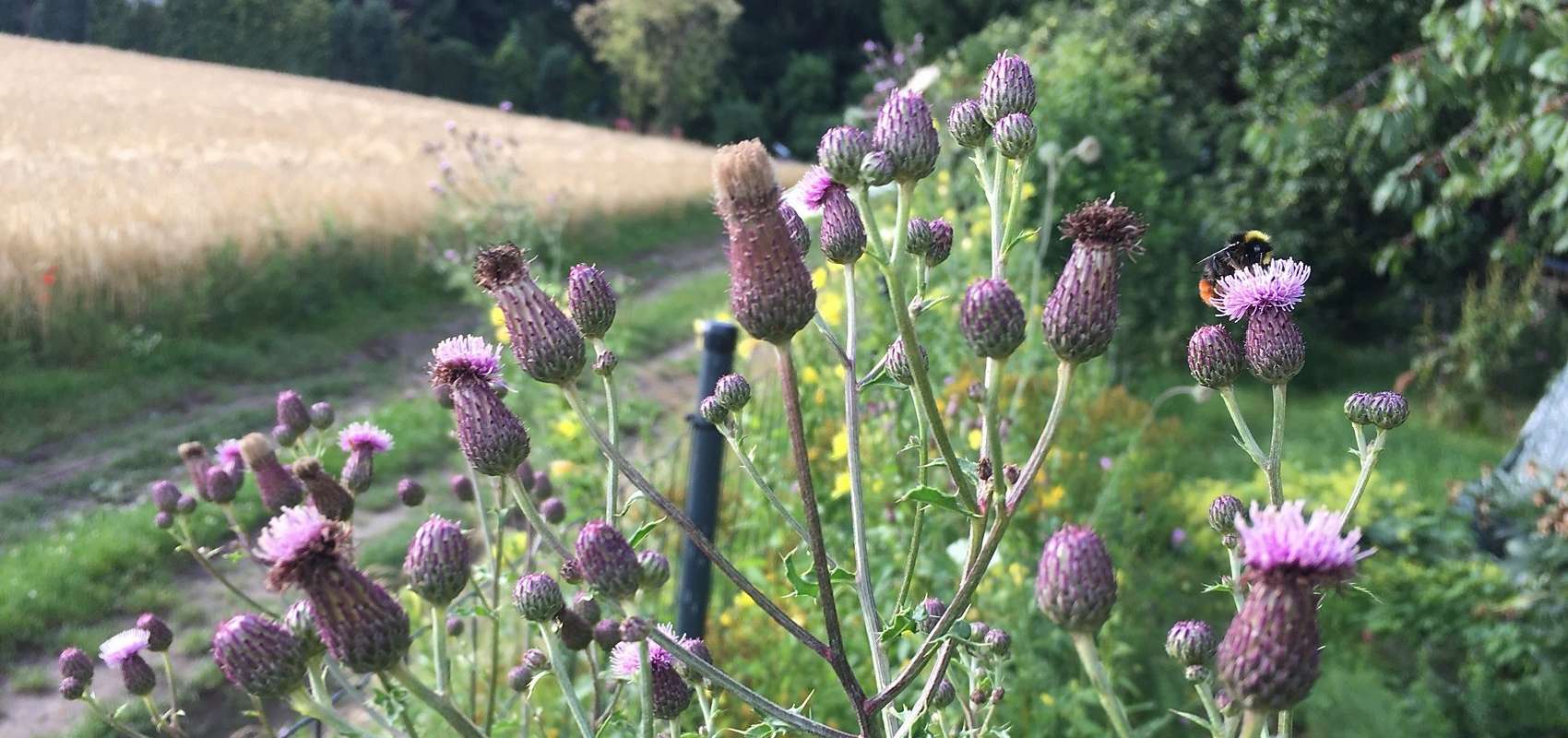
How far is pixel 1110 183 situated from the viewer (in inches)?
348

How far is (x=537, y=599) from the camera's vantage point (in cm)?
114

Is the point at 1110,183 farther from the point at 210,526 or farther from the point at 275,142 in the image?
the point at 275,142

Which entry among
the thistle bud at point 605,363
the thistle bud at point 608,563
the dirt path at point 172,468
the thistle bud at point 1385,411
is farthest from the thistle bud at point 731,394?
the dirt path at point 172,468

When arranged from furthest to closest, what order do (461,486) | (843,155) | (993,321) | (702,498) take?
(702,498)
(461,486)
(843,155)
(993,321)

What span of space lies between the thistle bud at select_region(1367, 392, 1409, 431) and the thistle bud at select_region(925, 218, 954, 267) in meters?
0.56

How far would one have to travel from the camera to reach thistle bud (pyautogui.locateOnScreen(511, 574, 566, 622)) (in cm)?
111

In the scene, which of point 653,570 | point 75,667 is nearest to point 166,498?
point 75,667

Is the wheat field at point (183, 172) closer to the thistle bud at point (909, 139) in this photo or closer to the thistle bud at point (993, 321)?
the thistle bud at point (909, 139)

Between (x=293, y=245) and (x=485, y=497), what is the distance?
584 cm

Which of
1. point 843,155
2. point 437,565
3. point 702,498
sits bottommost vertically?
point 702,498

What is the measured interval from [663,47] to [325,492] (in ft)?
123

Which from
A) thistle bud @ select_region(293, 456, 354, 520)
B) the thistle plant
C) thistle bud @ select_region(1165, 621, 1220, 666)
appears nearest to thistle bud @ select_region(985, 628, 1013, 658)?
the thistle plant

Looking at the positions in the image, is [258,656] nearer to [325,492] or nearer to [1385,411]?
[325,492]

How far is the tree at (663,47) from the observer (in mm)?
36406
